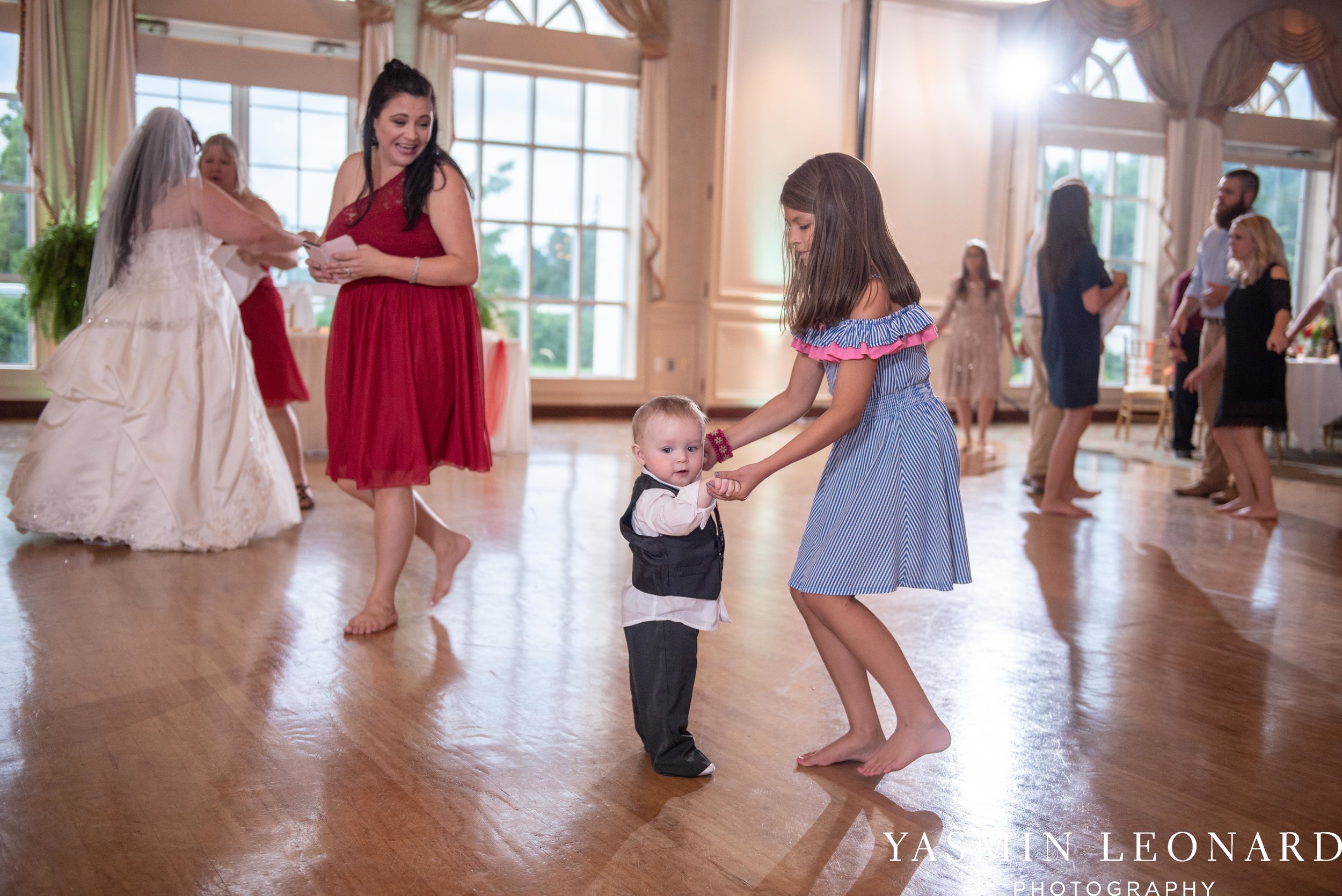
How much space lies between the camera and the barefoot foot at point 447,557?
2.98m

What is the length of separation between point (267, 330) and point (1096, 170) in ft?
29.5

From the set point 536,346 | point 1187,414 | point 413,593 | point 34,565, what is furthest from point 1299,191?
point 34,565

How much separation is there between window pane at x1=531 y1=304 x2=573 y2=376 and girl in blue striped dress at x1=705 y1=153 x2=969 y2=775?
25.0 feet

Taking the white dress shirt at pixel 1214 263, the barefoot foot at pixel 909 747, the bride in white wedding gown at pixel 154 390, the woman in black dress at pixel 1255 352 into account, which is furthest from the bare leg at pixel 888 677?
A: the white dress shirt at pixel 1214 263

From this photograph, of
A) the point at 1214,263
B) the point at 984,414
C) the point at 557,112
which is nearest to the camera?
the point at 1214,263

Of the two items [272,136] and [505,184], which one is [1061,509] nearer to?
[505,184]

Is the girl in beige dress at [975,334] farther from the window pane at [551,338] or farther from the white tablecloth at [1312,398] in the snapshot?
the window pane at [551,338]

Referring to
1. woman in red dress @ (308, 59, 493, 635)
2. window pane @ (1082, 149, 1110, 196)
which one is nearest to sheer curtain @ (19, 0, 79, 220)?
woman in red dress @ (308, 59, 493, 635)

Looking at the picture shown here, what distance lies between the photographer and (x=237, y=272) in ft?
13.8

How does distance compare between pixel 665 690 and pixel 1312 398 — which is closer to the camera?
pixel 665 690

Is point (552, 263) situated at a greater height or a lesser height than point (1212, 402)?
greater

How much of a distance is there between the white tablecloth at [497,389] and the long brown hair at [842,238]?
4.65 m

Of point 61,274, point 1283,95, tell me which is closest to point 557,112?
point 61,274

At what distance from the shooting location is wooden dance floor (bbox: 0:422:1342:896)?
5.16 feet
